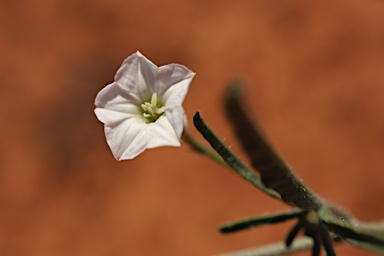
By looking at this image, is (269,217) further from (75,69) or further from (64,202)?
(75,69)

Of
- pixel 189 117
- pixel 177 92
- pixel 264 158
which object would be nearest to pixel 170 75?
pixel 177 92

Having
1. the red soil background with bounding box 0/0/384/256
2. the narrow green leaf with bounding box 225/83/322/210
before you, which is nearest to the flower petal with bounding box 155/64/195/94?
the narrow green leaf with bounding box 225/83/322/210

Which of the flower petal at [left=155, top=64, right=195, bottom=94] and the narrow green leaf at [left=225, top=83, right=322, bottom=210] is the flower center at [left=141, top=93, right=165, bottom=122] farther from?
the narrow green leaf at [left=225, top=83, right=322, bottom=210]

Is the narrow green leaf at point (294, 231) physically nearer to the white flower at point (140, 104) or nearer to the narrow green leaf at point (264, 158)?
the narrow green leaf at point (264, 158)

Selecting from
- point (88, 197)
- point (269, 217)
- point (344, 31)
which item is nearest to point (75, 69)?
point (88, 197)

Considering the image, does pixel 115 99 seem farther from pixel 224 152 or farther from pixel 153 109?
pixel 224 152
